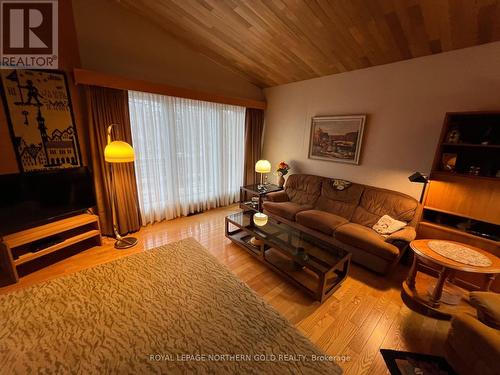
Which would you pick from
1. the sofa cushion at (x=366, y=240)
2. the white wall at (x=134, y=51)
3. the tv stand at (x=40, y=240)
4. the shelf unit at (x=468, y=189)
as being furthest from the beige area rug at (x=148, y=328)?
the white wall at (x=134, y=51)

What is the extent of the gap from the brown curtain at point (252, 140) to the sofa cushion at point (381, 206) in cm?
234

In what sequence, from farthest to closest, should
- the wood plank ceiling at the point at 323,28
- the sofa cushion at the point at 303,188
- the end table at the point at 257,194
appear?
1. the end table at the point at 257,194
2. the sofa cushion at the point at 303,188
3. the wood plank ceiling at the point at 323,28

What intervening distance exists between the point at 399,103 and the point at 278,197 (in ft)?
7.27

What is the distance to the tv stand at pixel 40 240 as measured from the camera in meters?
2.02

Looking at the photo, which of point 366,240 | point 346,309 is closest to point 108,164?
point 346,309

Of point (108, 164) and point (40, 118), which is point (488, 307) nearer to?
point (108, 164)

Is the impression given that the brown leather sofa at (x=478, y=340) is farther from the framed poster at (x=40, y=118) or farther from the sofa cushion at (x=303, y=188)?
the framed poster at (x=40, y=118)

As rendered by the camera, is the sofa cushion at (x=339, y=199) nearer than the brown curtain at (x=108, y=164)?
No

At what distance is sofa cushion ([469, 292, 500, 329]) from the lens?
4.19 ft

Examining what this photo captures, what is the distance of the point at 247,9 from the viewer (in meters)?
2.24

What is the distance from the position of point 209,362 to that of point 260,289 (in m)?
0.79

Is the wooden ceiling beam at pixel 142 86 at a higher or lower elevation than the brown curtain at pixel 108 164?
higher

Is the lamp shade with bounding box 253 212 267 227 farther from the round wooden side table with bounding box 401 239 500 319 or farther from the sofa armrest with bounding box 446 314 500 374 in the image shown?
the sofa armrest with bounding box 446 314 500 374

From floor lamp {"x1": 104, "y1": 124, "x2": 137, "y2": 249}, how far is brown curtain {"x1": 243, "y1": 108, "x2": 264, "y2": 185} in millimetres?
2471
